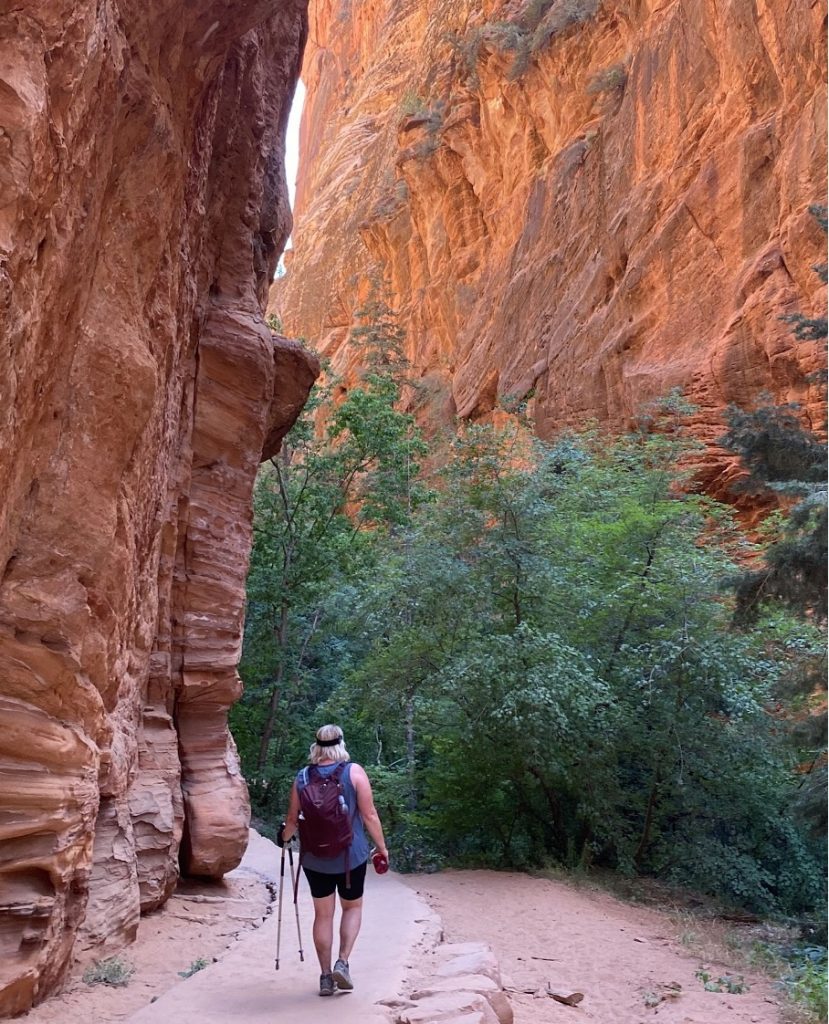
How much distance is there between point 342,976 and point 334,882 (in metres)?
0.52

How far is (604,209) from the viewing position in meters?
23.4

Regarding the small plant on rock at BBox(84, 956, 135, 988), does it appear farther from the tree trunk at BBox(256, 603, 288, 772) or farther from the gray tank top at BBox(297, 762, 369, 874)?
the tree trunk at BBox(256, 603, 288, 772)

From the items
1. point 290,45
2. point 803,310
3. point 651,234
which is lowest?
point 803,310

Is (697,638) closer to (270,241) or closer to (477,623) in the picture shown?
(477,623)

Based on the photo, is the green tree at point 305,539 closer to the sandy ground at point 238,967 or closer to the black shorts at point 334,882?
the sandy ground at point 238,967

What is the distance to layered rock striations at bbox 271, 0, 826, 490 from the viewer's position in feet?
57.5

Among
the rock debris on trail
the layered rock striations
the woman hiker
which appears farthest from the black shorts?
the layered rock striations

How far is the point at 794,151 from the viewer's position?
56.4ft

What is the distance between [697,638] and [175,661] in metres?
6.82

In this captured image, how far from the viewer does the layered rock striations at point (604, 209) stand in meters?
17.5

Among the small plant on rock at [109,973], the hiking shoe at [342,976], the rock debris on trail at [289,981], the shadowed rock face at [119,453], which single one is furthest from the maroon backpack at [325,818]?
the small plant on rock at [109,973]

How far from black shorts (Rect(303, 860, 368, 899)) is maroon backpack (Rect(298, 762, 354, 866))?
14 centimetres

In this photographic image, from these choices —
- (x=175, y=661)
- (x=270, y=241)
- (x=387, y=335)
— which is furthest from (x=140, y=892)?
(x=387, y=335)

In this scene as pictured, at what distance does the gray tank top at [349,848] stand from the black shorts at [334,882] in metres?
0.04
